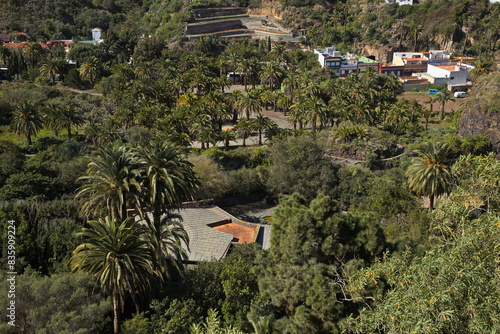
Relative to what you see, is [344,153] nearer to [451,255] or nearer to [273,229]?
[273,229]

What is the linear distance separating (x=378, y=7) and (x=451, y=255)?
115 meters

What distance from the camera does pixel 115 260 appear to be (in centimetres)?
1883

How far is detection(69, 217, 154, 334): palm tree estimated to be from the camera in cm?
1881

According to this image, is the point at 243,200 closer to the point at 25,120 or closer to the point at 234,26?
the point at 25,120

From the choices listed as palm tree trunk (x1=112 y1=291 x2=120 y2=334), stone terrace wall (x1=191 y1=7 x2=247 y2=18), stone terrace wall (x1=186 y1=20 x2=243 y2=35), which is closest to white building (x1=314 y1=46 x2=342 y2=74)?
stone terrace wall (x1=186 y1=20 x2=243 y2=35)

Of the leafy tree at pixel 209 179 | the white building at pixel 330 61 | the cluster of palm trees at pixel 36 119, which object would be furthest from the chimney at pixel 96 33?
the leafy tree at pixel 209 179

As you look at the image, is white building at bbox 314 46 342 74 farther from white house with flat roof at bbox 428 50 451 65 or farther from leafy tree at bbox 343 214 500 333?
leafy tree at bbox 343 214 500 333

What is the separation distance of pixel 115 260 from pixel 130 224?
10.3 feet

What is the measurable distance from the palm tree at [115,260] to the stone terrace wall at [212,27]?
9101 cm

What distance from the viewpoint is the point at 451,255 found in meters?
13.5

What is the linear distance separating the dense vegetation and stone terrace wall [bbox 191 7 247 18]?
118 ft

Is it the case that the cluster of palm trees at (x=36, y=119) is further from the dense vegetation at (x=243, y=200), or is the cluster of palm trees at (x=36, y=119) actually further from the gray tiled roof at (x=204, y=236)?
the gray tiled roof at (x=204, y=236)

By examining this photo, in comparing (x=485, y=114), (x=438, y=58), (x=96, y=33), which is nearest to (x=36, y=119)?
(x=485, y=114)

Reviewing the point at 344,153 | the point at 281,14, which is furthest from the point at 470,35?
the point at 344,153
